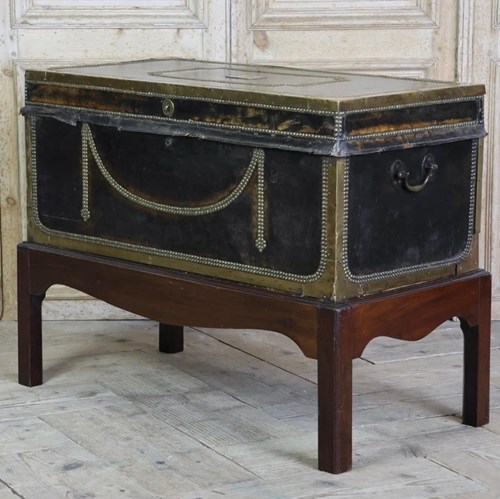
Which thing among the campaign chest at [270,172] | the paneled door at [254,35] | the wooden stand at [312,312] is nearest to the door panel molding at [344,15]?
the paneled door at [254,35]

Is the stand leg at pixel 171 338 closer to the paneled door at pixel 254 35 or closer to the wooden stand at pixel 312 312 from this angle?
the wooden stand at pixel 312 312

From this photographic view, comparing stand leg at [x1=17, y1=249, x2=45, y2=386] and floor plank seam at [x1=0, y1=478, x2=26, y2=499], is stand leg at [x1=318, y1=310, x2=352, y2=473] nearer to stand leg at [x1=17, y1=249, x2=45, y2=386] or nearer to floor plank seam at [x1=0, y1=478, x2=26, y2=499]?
floor plank seam at [x1=0, y1=478, x2=26, y2=499]

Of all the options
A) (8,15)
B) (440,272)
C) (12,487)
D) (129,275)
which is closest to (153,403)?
(129,275)

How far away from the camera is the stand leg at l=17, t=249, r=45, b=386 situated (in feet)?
11.0

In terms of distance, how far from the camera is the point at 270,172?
2.73 m

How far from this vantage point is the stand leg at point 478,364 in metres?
3.00

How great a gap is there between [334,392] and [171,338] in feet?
3.50

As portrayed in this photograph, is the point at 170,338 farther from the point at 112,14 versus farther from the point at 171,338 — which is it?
the point at 112,14

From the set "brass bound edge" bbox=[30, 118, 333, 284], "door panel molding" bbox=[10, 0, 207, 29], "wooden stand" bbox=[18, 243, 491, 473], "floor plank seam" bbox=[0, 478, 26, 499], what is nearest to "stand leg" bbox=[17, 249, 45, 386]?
"wooden stand" bbox=[18, 243, 491, 473]

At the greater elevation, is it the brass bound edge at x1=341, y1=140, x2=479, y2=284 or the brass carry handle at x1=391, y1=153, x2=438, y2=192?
the brass carry handle at x1=391, y1=153, x2=438, y2=192

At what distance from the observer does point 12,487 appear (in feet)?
8.76

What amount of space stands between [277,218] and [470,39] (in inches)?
58.7

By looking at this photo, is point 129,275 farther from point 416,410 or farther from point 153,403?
point 416,410

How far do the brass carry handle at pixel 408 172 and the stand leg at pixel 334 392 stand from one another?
0.31 metres
